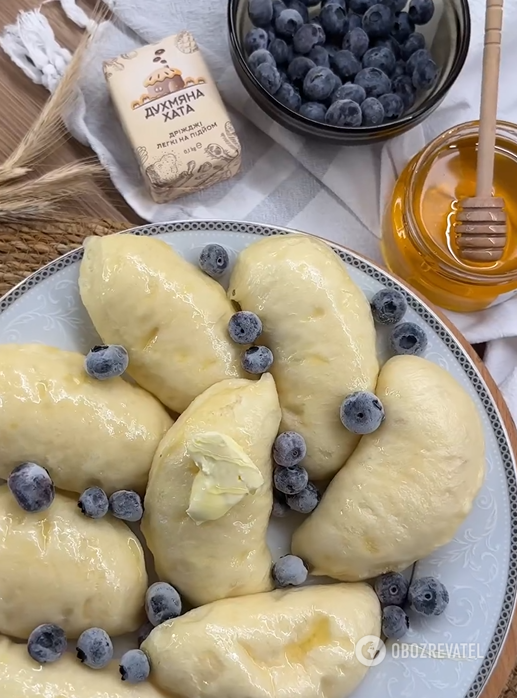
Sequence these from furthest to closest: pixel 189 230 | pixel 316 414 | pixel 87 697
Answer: pixel 189 230 < pixel 316 414 < pixel 87 697

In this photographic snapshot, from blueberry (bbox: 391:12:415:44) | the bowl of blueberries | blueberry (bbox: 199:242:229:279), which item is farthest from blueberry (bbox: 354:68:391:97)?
blueberry (bbox: 199:242:229:279)

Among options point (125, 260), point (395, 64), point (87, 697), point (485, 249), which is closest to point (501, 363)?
point (485, 249)

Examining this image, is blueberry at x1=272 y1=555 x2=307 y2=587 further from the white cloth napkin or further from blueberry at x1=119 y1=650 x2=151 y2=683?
the white cloth napkin

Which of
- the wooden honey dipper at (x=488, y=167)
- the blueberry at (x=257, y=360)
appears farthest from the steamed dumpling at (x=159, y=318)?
the wooden honey dipper at (x=488, y=167)

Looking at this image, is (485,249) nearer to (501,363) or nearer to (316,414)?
(501,363)

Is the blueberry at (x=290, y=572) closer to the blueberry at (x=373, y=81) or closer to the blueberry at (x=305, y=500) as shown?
the blueberry at (x=305, y=500)
